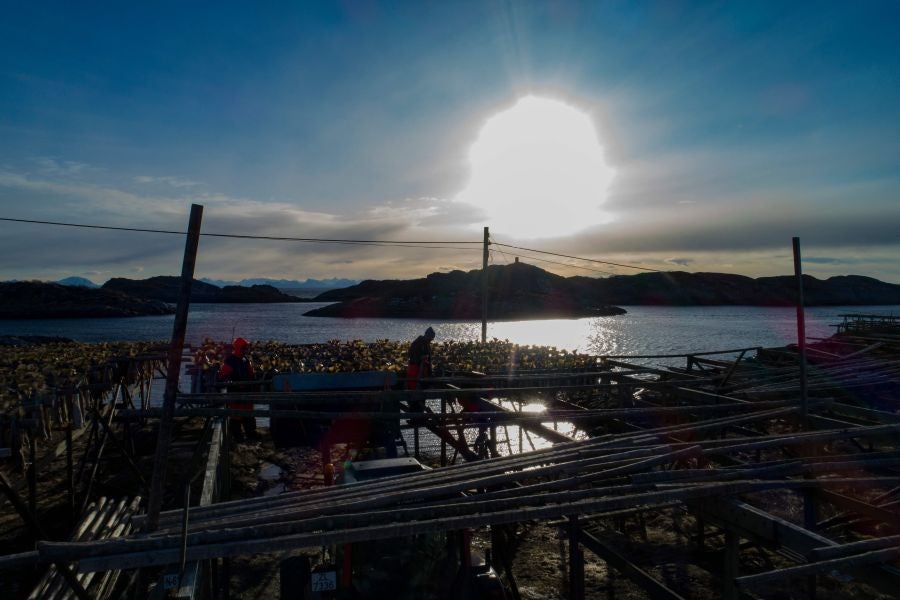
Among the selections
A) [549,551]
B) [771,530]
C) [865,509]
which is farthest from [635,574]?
[549,551]

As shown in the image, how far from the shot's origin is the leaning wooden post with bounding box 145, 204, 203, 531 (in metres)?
4.84

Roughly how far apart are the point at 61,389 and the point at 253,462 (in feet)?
18.8

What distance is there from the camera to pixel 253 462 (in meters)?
16.5

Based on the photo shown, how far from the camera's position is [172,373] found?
5.11 metres

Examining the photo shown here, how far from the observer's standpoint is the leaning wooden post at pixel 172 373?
4844 mm

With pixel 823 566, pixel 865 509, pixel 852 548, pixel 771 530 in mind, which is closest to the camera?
pixel 823 566

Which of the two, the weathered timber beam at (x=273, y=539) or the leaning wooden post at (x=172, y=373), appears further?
the leaning wooden post at (x=172, y=373)

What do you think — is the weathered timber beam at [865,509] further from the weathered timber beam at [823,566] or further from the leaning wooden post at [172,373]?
the leaning wooden post at [172,373]

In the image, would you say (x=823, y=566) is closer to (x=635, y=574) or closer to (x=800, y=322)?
(x=635, y=574)

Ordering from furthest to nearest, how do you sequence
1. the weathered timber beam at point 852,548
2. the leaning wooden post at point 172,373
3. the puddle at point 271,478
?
the puddle at point 271,478 → the leaning wooden post at point 172,373 → the weathered timber beam at point 852,548

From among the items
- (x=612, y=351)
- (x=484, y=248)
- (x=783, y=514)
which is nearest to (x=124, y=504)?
(x=783, y=514)

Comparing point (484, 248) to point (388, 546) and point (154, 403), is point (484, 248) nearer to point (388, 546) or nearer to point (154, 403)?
point (154, 403)

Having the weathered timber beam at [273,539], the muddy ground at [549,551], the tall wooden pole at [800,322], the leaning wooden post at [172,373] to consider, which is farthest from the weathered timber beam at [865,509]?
the leaning wooden post at [172,373]

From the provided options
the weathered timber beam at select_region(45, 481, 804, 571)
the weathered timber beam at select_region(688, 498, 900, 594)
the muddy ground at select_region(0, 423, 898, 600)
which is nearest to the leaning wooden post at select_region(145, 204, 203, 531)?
the weathered timber beam at select_region(45, 481, 804, 571)
